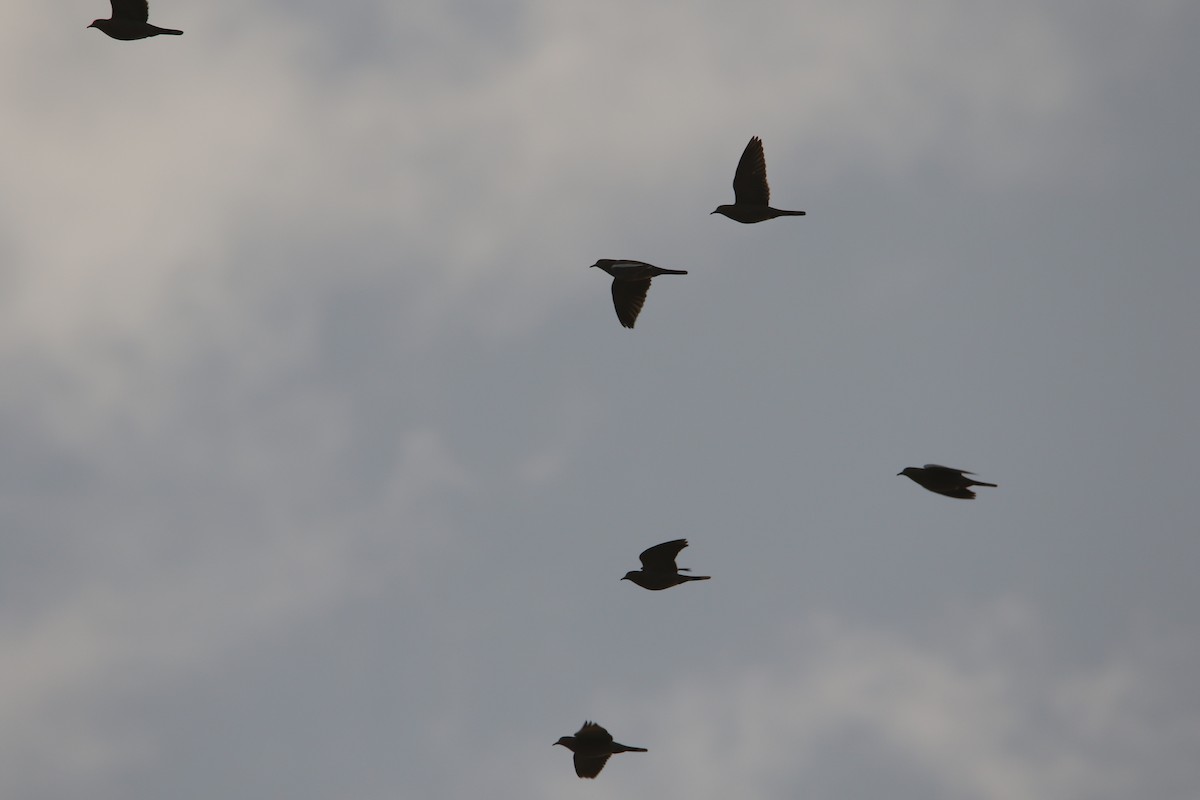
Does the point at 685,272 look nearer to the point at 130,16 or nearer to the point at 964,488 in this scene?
the point at 964,488

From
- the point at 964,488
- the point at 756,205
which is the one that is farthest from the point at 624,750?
the point at 756,205

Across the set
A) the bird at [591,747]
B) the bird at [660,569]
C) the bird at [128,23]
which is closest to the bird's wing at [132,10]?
the bird at [128,23]

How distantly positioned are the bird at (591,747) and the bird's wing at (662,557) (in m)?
2.94

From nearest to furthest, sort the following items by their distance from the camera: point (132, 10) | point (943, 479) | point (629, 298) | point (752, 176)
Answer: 1. point (943, 479)
2. point (132, 10)
3. point (752, 176)
4. point (629, 298)

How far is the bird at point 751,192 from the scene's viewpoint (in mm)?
22188

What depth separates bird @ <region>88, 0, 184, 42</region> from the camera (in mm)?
20156

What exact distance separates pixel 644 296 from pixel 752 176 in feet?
9.78

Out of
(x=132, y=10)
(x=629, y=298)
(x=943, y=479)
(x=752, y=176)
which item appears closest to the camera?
(x=943, y=479)

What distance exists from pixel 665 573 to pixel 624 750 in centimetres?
305

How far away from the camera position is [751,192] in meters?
22.4

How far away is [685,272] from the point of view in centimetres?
2138

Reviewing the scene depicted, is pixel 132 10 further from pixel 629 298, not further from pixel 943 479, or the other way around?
pixel 943 479

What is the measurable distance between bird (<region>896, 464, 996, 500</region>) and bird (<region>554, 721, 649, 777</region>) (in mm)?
5751

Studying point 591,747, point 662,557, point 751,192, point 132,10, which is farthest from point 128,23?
point 591,747
